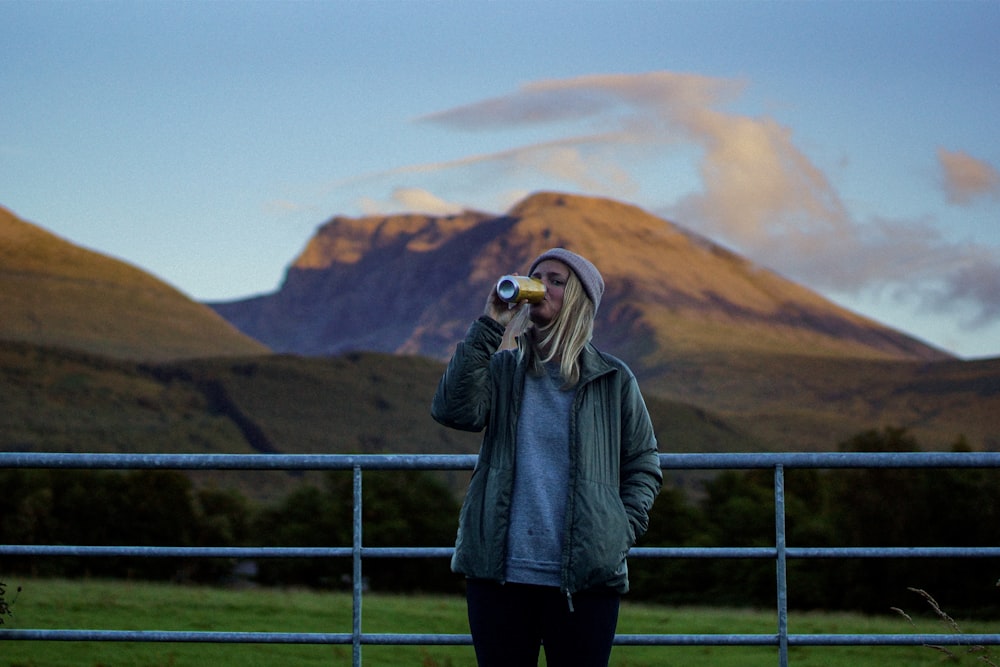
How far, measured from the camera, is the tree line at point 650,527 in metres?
54.1

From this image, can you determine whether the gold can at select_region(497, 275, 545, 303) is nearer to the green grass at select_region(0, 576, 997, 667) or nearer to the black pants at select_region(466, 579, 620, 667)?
the black pants at select_region(466, 579, 620, 667)

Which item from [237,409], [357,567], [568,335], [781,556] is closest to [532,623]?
[568,335]

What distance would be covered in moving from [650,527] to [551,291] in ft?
210

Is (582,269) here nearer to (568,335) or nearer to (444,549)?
(568,335)

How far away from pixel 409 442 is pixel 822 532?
103128 millimetres

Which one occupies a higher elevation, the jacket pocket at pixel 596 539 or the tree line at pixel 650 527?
the jacket pocket at pixel 596 539

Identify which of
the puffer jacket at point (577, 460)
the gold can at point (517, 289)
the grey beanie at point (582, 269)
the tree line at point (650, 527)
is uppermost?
the grey beanie at point (582, 269)

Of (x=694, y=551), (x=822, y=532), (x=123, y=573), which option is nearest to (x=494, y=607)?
(x=694, y=551)

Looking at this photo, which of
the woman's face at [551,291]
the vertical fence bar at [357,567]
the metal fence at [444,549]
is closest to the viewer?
the woman's face at [551,291]

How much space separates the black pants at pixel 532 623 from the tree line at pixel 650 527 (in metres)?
49.8

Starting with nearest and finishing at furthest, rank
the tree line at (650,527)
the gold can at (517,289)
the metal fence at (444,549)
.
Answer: the gold can at (517,289), the metal fence at (444,549), the tree line at (650,527)

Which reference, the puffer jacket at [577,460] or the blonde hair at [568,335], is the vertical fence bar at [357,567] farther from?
the blonde hair at [568,335]

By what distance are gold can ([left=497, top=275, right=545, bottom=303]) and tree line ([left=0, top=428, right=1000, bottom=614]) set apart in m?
50.1

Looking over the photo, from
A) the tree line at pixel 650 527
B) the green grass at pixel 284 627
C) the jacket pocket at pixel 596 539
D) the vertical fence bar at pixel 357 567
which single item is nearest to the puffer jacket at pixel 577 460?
the jacket pocket at pixel 596 539
